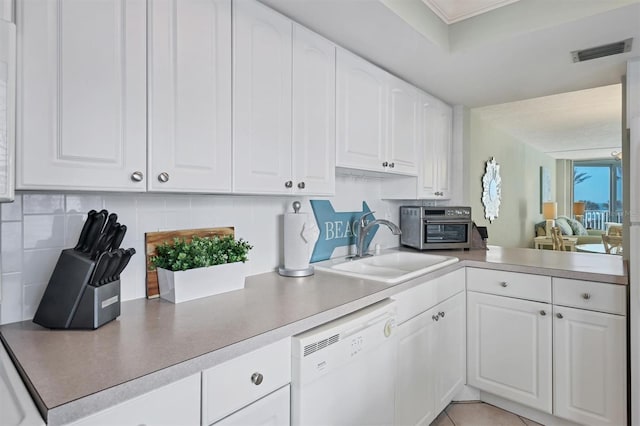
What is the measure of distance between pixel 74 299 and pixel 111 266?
13 cm

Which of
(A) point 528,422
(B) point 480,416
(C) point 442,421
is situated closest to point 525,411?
(A) point 528,422

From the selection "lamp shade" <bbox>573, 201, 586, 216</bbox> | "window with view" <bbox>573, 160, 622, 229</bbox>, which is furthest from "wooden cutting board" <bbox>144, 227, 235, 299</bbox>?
"window with view" <bbox>573, 160, 622, 229</bbox>

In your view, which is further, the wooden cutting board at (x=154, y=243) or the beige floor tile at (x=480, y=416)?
the beige floor tile at (x=480, y=416)

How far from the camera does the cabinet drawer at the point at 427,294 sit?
1737 millimetres

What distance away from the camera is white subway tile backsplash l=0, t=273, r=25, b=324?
1.12m

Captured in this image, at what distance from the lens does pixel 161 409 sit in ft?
2.74

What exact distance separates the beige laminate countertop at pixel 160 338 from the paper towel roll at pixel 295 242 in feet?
→ 0.42

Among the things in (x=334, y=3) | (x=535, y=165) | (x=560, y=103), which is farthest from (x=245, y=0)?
(x=535, y=165)

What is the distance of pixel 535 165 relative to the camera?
7527 millimetres

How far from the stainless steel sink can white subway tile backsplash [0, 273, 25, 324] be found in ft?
4.12

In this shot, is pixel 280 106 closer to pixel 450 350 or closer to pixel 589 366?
pixel 450 350

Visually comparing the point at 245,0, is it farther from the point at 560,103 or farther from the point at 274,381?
the point at 560,103

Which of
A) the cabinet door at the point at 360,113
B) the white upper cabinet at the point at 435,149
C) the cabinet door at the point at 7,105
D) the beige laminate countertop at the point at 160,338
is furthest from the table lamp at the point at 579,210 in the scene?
the cabinet door at the point at 7,105

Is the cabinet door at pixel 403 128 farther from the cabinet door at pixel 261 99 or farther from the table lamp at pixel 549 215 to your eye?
the table lamp at pixel 549 215
